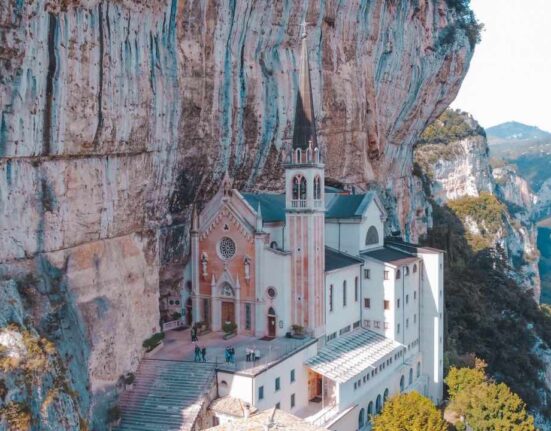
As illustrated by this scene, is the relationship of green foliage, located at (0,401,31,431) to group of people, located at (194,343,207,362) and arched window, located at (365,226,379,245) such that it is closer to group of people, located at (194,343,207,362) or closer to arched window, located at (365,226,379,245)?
group of people, located at (194,343,207,362)

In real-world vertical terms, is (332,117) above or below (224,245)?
above

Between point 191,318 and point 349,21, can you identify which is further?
point 349,21

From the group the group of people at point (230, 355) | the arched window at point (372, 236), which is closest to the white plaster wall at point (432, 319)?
the arched window at point (372, 236)

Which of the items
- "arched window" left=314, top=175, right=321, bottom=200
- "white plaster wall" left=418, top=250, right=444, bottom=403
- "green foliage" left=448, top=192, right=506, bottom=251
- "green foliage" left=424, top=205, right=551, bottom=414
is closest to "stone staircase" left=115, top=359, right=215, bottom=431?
"arched window" left=314, top=175, right=321, bottom=200

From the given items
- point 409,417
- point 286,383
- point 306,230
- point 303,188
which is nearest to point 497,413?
point 409,417

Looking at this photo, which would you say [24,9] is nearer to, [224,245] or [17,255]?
[17,255]

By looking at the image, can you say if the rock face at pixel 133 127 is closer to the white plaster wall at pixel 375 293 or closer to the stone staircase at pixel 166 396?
the stone staircase at pixel 166 396

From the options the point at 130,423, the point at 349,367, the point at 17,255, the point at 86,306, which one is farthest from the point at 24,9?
the point at 349,367
